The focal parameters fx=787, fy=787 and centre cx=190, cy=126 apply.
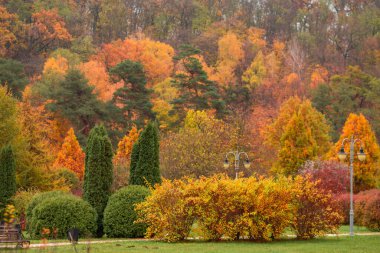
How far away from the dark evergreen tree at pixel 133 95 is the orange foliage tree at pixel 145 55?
42.3ft

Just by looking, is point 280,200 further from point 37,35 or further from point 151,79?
point 37,35

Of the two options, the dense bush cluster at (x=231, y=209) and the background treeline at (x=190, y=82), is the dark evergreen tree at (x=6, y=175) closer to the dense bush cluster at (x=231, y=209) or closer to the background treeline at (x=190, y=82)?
the background treeline at (x=190, y=82)

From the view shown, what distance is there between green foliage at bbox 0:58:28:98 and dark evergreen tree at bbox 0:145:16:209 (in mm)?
35851

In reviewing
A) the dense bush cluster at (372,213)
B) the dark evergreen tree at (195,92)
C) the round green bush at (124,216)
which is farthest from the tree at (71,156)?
the round green bush at (124,216)

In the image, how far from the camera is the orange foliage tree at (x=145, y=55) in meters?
80.9

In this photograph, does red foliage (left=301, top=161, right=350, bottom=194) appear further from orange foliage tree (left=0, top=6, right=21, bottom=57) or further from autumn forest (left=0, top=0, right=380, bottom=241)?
orange foliage tree (left=0, top=6, right=21, bottom=57)

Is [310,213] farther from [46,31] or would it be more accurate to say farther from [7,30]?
[46,31]

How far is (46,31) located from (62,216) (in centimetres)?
6242

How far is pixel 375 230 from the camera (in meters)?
33.9

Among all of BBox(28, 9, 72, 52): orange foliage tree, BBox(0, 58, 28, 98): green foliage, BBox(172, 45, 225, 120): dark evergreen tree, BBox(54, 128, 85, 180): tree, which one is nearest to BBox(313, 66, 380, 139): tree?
BBox(172, 45, 225, 120): dark evergreen tree

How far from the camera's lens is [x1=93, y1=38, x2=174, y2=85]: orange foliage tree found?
265 feet

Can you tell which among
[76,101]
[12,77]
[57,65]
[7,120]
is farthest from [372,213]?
[57,65]

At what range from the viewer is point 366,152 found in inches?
2096

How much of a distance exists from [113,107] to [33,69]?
23032 mm
